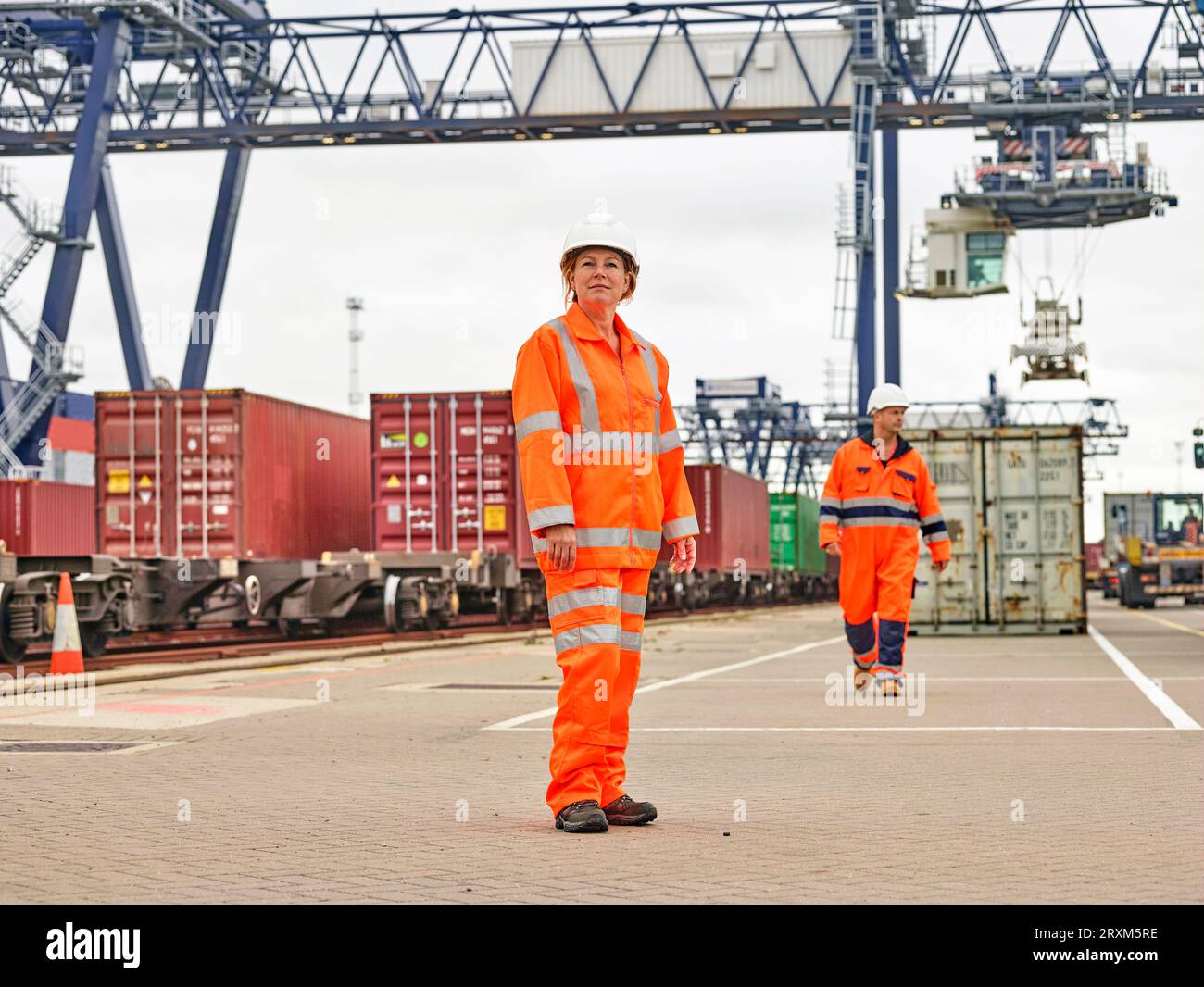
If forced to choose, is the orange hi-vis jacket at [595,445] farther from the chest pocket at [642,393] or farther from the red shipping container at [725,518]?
the red shipping container at [725,518]

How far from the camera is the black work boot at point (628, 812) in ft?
21.1

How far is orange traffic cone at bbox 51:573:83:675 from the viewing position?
15055 mm

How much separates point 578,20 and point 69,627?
29.4m

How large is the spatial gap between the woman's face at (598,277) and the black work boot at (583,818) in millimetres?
1746

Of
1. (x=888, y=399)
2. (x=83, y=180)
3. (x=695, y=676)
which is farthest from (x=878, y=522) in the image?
(x=83, y=180)

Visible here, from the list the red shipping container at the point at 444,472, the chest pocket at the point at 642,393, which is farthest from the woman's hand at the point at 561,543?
the red shipping container at the point at 444,472

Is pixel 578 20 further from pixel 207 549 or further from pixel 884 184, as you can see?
pixel 207 549

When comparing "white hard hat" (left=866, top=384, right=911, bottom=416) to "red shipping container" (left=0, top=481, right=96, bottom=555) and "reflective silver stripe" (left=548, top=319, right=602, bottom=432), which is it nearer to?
"reflective silver stripe" (left=548, top=319, right=602, bottom=432)

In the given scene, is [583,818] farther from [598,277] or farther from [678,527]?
[598,277]

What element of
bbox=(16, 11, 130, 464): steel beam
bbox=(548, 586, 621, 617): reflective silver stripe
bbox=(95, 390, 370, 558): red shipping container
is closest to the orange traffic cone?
bbox=(95, 390, 370, 558): red shipping container

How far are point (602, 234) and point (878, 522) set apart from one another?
19.3ft

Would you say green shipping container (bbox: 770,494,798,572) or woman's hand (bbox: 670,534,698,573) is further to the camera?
green shipping container (bbox: 770,494,798,572)

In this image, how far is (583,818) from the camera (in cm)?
624

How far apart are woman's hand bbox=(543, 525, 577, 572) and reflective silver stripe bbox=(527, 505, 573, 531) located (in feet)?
0.06
